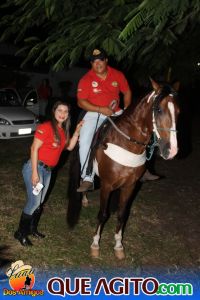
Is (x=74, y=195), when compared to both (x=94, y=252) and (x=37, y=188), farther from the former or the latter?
(x=37, y=188)

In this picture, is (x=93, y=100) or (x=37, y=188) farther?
(x=93, y=100)

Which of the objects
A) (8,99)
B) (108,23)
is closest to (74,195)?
(108,23)

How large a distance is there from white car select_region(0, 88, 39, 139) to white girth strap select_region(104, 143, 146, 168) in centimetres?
816

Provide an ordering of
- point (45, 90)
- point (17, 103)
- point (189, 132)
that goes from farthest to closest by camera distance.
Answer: point (45, 90), point (189, 132), point (17, 103)

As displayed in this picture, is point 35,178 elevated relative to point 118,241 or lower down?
elevated

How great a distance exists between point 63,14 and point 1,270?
3.44m

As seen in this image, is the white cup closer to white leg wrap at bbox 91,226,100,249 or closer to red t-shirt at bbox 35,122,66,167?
red t-shirt at bbox 35,122,66,167

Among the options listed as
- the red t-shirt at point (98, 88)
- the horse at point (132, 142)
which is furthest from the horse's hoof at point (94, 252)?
the red t-shirt at point (98, 88)

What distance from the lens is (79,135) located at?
5762mm

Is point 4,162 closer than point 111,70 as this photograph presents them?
No

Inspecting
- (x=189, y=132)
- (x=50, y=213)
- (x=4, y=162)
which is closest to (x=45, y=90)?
(x=189, y=132)

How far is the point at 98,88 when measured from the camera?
5590mm

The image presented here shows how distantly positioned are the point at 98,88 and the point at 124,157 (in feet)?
4.17

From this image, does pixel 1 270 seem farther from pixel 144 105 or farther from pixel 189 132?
pixel 189 132
